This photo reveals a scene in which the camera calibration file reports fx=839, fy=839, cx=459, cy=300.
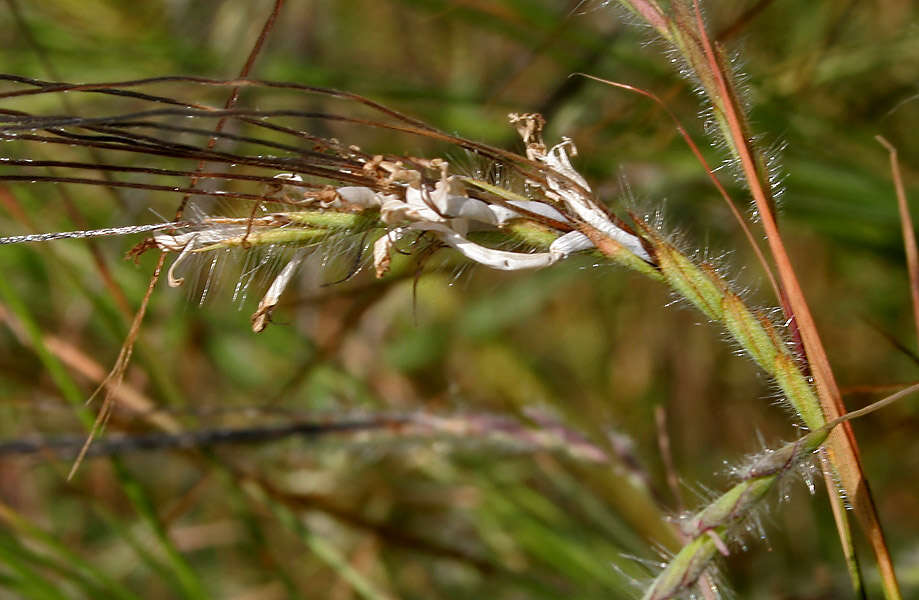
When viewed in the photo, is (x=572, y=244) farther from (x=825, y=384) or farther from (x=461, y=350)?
(x=461, y=350)

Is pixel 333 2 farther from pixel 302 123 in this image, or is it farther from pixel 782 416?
pixel 782 416

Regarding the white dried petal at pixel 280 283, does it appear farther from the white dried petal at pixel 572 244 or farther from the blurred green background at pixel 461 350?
the blurred green background at pixel 461 350

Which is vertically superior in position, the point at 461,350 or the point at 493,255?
the point at 461,350

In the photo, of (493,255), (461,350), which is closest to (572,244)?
(493,255)

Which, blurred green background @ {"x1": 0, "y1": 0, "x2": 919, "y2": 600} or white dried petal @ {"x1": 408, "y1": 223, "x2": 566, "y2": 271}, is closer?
white dried petal @ {"x1": 408, "y1": 223, "x2": 566, "y2": 271}

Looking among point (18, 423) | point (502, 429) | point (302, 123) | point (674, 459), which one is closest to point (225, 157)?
point (502, 429)

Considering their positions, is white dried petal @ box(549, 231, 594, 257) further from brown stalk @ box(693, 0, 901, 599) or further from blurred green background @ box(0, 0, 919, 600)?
blurred green background @ box(0, 0, 919, 600)

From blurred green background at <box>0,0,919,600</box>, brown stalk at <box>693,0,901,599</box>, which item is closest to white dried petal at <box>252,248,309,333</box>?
brown stalk at <box>693,0,901,599</box>
